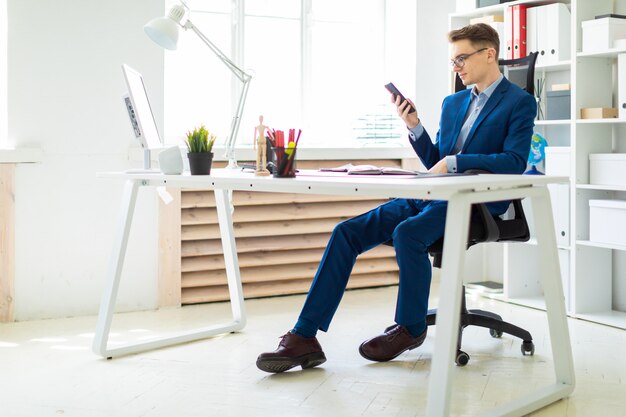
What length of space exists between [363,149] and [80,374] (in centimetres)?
223

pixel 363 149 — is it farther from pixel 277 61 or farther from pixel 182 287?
pixel 182 287

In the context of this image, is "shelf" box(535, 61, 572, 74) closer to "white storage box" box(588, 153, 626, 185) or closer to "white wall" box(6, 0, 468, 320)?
"white storage box" box(588, 153, 626, 185)

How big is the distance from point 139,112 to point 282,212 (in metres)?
1.44

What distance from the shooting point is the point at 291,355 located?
2.88 metres

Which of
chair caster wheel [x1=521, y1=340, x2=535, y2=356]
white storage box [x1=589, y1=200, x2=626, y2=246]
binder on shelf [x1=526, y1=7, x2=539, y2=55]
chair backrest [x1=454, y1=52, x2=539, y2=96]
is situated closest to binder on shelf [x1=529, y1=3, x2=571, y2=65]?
binder on shelf [x1=526, y1=7, x2=539, y2=55]

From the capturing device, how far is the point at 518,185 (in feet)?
8.09

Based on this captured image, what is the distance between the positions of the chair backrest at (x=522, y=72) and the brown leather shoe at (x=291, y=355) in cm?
134

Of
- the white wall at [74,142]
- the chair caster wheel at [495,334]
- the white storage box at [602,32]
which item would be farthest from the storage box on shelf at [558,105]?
the white wall at [74,142]

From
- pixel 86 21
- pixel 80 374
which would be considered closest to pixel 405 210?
pixel 80 374

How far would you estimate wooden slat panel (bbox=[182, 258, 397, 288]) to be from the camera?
425cm

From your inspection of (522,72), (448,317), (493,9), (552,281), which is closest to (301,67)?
(493,9)

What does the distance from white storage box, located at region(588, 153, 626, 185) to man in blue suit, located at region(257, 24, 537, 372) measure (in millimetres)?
910

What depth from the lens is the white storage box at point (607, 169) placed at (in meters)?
3.67

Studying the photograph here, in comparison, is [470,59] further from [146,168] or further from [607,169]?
[146,168]
